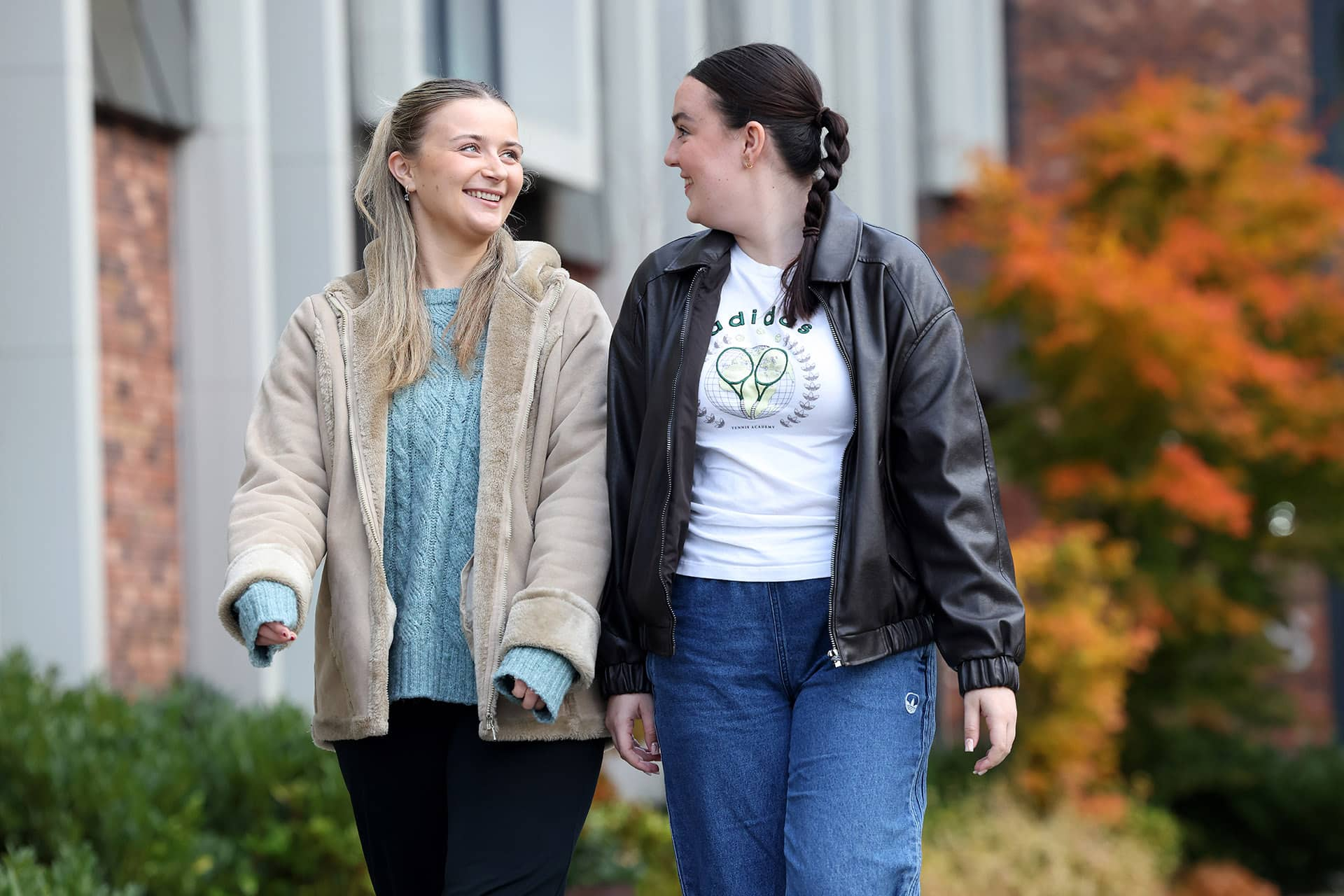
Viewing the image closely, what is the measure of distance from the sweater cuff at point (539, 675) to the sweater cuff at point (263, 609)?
1.22 feet

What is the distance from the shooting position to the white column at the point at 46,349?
23.4ft

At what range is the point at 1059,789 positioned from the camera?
1111 cm

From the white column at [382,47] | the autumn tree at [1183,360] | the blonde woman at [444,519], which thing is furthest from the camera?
the autumn tree at [1183,360]

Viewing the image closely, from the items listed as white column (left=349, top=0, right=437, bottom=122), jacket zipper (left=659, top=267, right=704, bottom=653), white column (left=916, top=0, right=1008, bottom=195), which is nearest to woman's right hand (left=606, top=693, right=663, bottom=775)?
jacket zipper (left=659, top=267, right=704, bottom=653)

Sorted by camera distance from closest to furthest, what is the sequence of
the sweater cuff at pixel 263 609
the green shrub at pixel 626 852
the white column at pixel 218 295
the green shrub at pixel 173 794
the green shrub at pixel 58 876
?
the sweater cuff at pixel 263 609 < the green shrub at pixel 58 876 < the green shrub at pixel 173 794 < the green shrub at pixel 626 852 < the white column at pixel 218 295

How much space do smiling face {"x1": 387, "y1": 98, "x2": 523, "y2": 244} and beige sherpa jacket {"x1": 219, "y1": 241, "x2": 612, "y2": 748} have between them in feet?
0.45

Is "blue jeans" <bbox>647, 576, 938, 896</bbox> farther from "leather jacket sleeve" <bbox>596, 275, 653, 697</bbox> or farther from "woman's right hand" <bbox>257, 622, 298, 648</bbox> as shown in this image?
"woman's right hand" <bbox>257, 622, 298, 648</bbox>

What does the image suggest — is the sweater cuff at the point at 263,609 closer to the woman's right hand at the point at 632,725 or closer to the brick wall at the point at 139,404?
the woman's right hand at the point at 632,725

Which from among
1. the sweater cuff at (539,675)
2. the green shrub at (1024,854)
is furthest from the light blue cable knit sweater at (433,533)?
the green shrub at (1024,854)

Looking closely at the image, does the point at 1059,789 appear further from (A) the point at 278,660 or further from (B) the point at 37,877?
(B) the point at 37,877

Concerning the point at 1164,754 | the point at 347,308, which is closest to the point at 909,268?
the point at 347,308

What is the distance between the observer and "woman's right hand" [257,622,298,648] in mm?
3174

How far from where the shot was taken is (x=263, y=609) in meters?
3.17

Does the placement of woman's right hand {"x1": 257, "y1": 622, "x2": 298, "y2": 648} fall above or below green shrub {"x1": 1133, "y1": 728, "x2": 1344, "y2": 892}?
above
